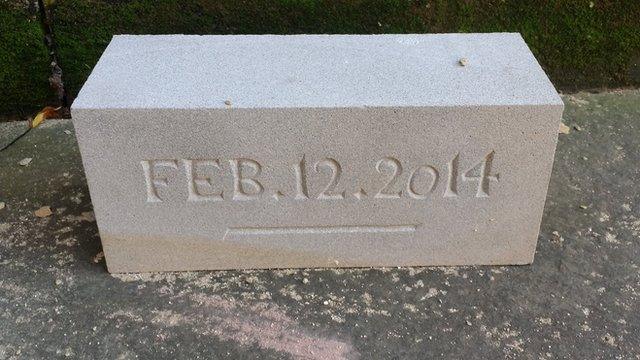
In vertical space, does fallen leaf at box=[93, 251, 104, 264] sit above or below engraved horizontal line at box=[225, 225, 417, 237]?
below

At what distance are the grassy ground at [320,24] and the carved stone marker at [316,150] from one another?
77cm

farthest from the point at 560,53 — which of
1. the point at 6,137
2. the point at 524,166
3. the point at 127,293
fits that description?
the point at 6,137

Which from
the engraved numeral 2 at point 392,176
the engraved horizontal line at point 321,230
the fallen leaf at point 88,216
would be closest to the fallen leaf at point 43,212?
the fallen leaf at point 88,216

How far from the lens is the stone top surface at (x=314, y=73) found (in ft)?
7.30

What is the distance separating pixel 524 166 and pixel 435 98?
1.33 ft

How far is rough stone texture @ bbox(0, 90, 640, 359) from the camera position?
7.39ft

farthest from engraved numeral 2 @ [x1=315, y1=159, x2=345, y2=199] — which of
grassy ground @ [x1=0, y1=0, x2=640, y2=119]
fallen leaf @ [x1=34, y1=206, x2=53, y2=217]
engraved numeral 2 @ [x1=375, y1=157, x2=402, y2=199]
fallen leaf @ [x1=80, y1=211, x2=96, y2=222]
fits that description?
grassy ground @ [x1=0, y1=0, x2=640, y2=119]

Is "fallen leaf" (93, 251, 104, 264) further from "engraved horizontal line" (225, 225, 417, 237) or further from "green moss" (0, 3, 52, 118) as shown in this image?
"green moss" (0, 3, 52, 118)

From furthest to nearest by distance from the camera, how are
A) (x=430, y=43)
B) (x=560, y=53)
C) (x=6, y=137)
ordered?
(x=560, y=53)
(x=6, y=137)
(x=430, y=43)

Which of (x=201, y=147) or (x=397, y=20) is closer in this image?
(x=201, y=147)

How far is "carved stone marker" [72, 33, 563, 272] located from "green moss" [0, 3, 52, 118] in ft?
3.03

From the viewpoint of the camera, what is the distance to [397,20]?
348cm

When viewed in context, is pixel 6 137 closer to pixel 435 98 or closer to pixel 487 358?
pixel 435 98

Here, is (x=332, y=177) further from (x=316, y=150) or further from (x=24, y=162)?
(x=24, y=162)
